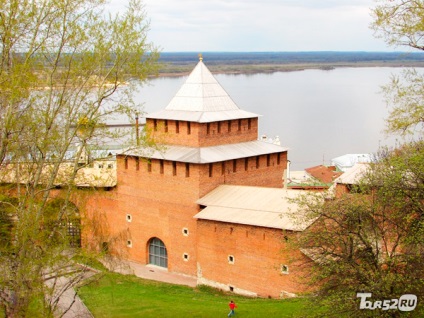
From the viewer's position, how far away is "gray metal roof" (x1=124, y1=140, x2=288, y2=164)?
670 inches

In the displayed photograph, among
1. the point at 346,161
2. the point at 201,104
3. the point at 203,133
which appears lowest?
the point at 346,161

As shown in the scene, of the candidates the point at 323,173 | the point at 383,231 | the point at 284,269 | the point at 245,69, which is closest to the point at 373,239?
the point at 383,231

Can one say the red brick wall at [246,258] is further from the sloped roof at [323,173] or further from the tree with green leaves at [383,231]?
the sloped roof at [323,173]

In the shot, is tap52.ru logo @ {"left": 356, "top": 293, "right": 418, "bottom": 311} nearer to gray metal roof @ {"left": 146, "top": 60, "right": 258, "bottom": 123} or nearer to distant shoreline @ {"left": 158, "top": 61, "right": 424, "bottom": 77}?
gray metal roof @ {"left": 146, "top": 60, "right": 258, "bottom": 123}

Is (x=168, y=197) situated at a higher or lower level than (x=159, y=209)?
higher

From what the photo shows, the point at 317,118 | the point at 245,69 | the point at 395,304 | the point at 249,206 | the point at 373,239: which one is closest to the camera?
the point at 395,304

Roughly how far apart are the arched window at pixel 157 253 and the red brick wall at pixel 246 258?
172 cm

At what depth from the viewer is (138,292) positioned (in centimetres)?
1567

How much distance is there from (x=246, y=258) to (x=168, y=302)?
1.97 metres

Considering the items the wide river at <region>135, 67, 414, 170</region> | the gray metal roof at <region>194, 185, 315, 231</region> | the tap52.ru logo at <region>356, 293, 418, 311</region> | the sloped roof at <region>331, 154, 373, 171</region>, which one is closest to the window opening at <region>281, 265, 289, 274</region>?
the gray metal roof at <region>194, 185, 315, 231</region>

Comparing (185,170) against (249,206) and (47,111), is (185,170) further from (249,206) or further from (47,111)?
(47,111)

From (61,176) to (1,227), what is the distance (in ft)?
3.95

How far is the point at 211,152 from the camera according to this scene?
1738 cm

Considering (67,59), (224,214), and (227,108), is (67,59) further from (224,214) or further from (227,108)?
(227,108)
